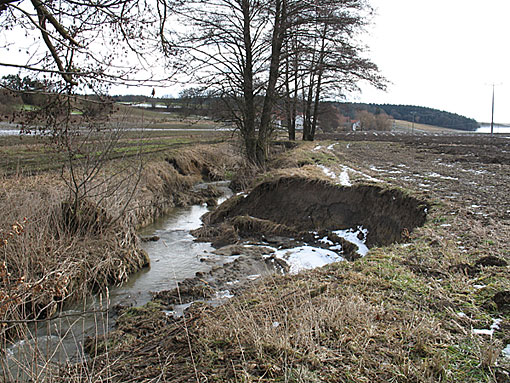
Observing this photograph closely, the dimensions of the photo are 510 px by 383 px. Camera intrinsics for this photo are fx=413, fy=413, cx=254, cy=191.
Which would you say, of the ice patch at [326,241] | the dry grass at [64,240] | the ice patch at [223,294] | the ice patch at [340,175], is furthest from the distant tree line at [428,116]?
the ice patch at [223,294]

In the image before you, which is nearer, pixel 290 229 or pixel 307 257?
pixel 307 257

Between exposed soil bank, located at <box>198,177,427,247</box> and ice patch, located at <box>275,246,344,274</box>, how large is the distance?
99 centimetres

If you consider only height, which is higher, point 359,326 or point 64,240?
point 359,326

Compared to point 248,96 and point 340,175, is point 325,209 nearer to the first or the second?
point 340,175

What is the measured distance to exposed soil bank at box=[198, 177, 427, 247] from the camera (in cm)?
898

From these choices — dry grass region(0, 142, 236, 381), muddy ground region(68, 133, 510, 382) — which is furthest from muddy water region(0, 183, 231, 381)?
muddy ground region(68, 133, 510, 382)

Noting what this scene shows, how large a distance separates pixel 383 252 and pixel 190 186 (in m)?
13.1

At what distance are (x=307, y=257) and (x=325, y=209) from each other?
111 inches

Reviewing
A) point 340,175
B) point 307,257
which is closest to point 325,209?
point 340,175

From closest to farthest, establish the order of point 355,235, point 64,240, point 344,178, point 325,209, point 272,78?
1. point 64,240
2. point 355,235
3. point 325,209
4. point 344,178
5. point 272,78

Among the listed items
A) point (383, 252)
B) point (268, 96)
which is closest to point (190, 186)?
point (268, 96)

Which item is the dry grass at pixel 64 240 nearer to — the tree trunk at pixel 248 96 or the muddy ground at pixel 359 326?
the muddy ground at pixel 359 326

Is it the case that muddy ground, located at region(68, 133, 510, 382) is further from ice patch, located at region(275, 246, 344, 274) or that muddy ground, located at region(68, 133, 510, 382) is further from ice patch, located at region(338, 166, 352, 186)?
ice patch, located at region(338, 166, 352, 186)

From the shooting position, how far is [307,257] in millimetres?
8859
